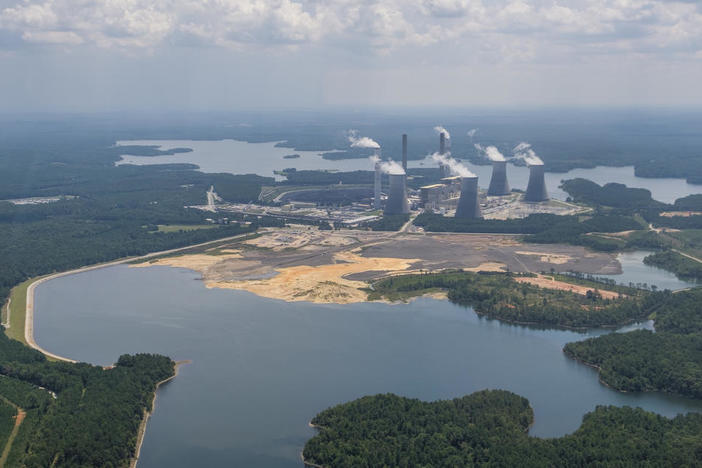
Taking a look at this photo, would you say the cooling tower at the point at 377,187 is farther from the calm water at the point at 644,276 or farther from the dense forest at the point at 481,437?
the dense forest at the point at 481,437

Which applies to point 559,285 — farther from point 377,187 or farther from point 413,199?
point 413,199

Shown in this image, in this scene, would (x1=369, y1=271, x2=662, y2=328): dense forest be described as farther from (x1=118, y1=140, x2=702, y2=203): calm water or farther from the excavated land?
(x1=118, y1=140, x2=702, y2=203): calm water

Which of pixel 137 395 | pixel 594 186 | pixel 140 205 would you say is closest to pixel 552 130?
pixel 594 186

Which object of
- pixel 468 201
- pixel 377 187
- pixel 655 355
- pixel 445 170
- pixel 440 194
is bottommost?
pixel 655 355

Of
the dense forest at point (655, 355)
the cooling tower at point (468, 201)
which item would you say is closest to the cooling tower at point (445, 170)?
the cooling tower at point (468, 201)

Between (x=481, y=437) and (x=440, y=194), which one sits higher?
(x=440, y=194)

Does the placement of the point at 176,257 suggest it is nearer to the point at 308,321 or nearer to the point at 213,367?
the point at 308,321

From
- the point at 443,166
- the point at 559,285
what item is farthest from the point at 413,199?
the point at 559,285
